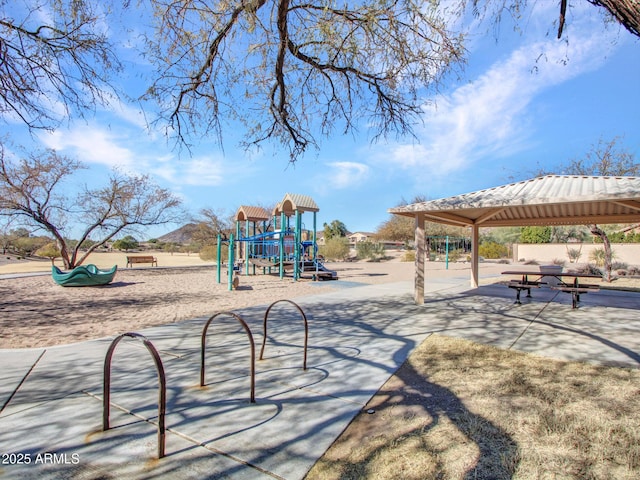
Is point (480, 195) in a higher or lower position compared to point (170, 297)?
higher

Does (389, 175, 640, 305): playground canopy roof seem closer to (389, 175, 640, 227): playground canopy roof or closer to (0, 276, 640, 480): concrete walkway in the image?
(389, 175, 640, 227): playground canopy roof

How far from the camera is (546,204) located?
23.1 ft

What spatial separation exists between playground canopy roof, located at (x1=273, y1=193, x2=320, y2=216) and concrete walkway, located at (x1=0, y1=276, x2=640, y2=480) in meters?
8.65

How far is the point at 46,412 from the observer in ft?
10.4

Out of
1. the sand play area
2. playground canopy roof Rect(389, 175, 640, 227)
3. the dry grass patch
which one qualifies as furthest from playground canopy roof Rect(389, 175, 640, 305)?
the sand play area

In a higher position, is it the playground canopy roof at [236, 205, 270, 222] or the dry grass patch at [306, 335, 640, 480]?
the playground canopy roof at [236, 205, 270, 222]

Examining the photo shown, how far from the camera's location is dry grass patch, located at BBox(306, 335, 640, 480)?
2.47 metres

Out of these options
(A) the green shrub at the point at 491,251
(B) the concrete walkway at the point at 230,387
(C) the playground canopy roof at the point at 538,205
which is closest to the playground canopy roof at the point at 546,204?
(C) the playground canopy roof at the point at 538,205

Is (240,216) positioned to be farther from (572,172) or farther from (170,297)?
(572,172)

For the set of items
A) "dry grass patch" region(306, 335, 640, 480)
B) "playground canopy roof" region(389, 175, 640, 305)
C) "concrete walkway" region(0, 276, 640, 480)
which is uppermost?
"playground canopy roof" region(389, 175, 640, 305)

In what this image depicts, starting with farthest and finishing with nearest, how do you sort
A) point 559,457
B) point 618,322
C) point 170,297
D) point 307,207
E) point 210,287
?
point 307,207 → point 210,287 → point 170,297 → point 618,322 → point 559,457

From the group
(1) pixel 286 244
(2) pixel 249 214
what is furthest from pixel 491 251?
(2) pixel 249 214

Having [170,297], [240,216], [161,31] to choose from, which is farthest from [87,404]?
[240,216]

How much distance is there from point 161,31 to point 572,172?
1849cm
